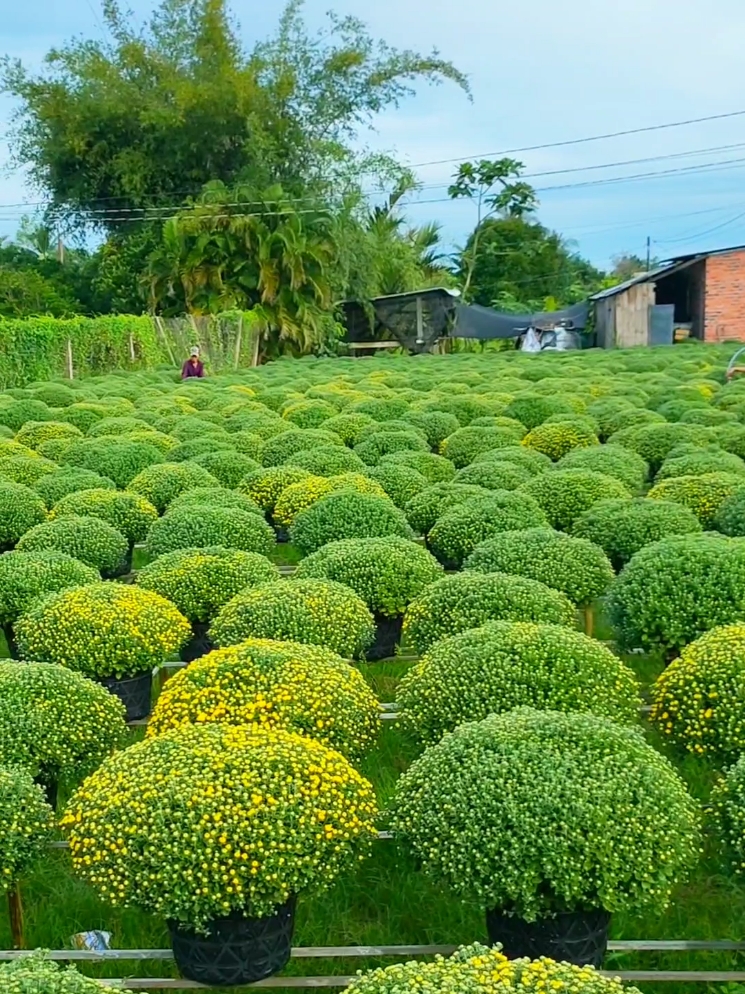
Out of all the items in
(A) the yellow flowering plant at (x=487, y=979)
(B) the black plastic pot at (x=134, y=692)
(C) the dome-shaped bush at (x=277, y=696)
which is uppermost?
(C) the dome-shaped bush at (x=277, y=696)

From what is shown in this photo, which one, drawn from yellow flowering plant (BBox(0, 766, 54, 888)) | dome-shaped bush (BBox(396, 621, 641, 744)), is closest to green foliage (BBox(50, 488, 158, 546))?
dome-shaped bush (BBox(396, 621, 641, 744))

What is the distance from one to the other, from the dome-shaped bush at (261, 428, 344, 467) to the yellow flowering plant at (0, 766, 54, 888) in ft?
25.8

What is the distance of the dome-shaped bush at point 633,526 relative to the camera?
7.80 metres

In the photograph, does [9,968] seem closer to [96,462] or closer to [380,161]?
[96,462]

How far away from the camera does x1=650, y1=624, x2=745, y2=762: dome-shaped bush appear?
15.7 feet

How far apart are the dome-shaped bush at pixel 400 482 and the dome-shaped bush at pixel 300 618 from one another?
146 inches

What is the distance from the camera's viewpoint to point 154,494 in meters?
10.5

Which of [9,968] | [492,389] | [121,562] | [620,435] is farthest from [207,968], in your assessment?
[492,389]

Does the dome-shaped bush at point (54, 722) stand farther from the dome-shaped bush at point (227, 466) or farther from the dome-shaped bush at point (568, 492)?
the dome-shaped bush at point (227, 466)

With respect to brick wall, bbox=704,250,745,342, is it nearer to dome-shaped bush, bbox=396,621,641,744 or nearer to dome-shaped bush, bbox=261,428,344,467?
dome-shaped bush, bbox=261,428,344,467

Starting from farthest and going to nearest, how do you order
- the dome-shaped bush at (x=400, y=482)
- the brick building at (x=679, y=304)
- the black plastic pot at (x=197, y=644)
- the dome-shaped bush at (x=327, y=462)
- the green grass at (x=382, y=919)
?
the brick building at (x=679, y=304), the dome-shaped bush at (x=327, y=462), the dome-shaped bush at (x=400, y=482), the black plastic pot at (x=197, y=644), the green grass at (x=382, y=919)

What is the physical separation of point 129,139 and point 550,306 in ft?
67.3

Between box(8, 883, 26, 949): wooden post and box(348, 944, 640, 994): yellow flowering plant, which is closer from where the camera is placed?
box(348, 944, 640, 994): yellow flowering plant

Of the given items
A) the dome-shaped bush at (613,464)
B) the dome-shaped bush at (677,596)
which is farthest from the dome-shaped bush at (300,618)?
the dome-shaped bush at (613,464)
